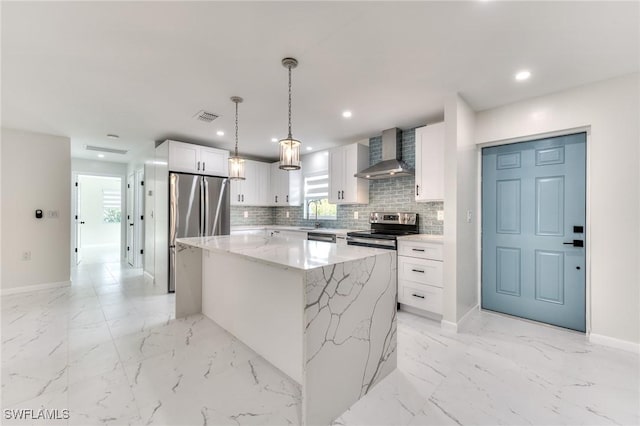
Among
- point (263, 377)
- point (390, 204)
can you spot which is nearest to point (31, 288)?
point (263, 377)

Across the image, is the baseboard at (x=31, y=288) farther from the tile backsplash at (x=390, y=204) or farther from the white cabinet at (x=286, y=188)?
the white cabinet at (x=286, y=188)

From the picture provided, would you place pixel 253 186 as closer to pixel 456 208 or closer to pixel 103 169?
pixel 103 169

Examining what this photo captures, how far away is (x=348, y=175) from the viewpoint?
14.4 ft

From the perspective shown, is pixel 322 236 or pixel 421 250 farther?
pixel 322 236

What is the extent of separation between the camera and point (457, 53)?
211 centimetres

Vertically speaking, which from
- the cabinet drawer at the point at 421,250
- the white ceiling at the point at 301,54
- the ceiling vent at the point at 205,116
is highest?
the white ceiling at the point at 301,54

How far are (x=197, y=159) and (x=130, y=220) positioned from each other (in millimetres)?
3384

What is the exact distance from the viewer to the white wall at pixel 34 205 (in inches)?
156

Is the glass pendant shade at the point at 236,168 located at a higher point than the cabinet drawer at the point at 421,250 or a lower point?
higher

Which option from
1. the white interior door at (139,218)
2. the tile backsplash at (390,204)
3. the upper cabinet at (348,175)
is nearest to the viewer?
the tile backsplash at (390,204)

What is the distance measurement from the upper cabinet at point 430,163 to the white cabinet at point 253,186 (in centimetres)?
325

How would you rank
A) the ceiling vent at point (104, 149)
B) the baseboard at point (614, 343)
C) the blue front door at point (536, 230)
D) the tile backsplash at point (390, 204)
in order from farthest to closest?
the ceiling vent at point (104, 149), the tile backsplash at point (390, 204), the blue front door at point (536, 230), the baseboard at point (614, 343)

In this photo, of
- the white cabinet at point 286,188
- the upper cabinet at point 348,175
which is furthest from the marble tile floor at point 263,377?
the white cabinet at point 286,188

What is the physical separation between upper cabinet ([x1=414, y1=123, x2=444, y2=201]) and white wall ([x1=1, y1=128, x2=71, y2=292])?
538 centimetres
